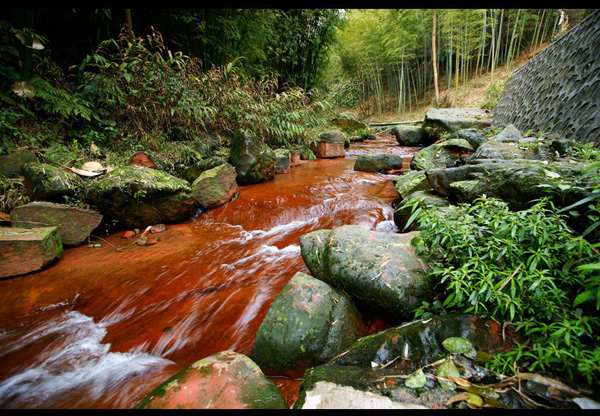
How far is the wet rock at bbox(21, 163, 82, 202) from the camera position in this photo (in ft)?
10.6

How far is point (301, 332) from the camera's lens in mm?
1628

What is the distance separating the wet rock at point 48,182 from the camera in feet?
10.6

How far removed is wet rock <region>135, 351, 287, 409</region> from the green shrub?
109cm

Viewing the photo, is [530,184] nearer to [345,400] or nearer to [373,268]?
[373,268]

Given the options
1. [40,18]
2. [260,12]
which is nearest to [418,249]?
[40,18]

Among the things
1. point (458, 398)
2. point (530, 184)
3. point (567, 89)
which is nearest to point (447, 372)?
point (458, 398)

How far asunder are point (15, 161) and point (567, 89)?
10.0 m

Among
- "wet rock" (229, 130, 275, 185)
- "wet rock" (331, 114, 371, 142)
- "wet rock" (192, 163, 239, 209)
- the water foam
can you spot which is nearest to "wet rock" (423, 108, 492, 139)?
"wet rock" (331, 114, 371, 142)

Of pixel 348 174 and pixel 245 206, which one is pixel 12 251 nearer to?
pixel 245 206

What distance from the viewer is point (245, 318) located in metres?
2.22

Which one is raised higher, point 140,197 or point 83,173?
point 83,173

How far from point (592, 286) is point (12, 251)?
190 inches

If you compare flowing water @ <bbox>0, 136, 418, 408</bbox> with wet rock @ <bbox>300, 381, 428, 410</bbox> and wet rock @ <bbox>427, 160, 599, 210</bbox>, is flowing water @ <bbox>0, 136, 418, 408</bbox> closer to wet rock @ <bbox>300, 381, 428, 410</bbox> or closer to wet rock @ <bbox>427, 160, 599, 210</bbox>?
wet rock @ <bbox>300, 381, 428, 410</bbox>
